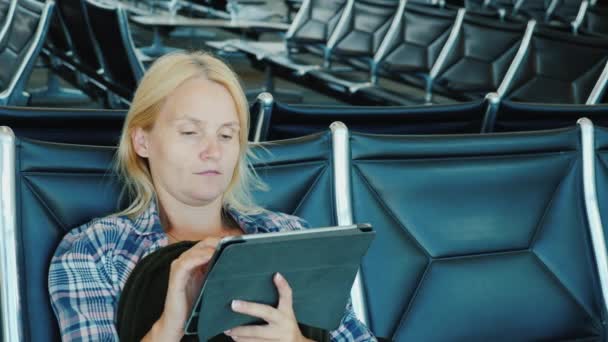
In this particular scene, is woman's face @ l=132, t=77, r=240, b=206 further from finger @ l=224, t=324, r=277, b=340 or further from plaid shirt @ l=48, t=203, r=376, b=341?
finger @ l=224, t=324, r=277, b=340

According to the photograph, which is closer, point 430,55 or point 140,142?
point 140,142

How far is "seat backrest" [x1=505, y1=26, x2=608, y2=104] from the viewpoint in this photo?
13.7 feet

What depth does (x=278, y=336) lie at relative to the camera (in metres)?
1.26

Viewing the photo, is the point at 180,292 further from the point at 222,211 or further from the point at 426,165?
the point at 426,165

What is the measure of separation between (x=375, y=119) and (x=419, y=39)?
3297 mm

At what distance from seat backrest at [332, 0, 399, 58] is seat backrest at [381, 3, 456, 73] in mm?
161

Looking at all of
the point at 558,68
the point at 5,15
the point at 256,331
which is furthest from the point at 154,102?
the point at 558,68

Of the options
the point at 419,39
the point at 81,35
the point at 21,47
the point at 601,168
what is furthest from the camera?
the point at 419,39

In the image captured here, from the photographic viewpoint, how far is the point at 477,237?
6.38 ft

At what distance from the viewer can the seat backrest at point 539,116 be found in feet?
7.01

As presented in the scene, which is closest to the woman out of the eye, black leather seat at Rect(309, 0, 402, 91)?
the eye

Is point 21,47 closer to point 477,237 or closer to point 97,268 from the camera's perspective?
point 477,237

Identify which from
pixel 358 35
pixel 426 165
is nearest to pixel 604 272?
pixel 426 165

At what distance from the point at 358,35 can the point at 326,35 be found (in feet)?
0.88
